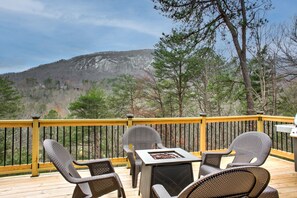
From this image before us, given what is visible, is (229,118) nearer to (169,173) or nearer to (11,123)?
(169,173)

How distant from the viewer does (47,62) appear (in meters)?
13.7

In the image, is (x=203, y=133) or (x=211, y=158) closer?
(x=211, y=158)

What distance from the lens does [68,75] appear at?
13.6m

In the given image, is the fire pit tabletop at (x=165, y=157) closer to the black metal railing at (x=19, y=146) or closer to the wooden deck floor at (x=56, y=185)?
the wooden deck floor at (x=56, y=185)

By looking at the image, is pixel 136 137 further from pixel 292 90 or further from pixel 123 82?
pixel 123 82

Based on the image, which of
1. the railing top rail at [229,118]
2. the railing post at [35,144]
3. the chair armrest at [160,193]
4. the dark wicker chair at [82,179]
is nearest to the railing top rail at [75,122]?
the railing post at [35,144]

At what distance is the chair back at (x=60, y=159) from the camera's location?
198cm

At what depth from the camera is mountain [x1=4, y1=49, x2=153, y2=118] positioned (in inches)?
468

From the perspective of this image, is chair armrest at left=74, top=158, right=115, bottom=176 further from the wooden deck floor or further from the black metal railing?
the black metal railing

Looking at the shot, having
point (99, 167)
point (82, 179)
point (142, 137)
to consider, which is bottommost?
point (99, 167)

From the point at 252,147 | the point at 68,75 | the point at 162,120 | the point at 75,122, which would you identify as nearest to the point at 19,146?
the point at 75,122

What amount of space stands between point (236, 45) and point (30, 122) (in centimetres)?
765

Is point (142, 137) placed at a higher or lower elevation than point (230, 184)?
lower

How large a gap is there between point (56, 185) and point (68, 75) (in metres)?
11.1
